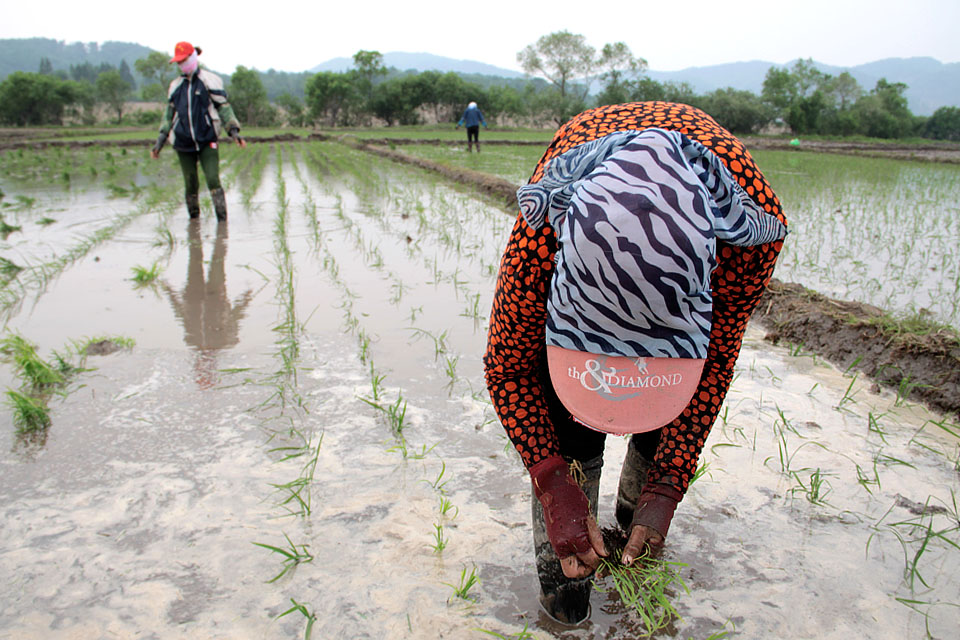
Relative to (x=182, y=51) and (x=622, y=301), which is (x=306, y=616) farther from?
(x=182, y=51)

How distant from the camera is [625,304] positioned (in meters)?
0.87

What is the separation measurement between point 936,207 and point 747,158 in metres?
7.45

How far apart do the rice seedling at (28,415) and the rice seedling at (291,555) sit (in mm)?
1227

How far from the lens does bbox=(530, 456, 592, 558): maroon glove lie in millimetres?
1115

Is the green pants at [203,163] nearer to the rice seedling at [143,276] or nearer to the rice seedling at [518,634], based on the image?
the rice seedling at [143,276]

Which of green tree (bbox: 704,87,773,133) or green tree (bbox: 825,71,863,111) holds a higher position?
green tree (bbox: 825,71,863,111)

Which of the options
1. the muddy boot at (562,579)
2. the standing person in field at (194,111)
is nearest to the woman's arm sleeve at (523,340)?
the muddy boot at (562,579)

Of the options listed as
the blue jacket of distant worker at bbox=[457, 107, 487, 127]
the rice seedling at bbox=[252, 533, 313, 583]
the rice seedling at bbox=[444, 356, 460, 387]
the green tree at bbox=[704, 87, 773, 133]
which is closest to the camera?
the rice seedling at bbox=[252, 533, 313, 583]

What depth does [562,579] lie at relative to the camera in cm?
129

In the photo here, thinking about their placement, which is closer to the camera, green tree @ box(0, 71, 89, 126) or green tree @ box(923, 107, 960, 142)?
green tree @ box(0, 71, 89, 126)

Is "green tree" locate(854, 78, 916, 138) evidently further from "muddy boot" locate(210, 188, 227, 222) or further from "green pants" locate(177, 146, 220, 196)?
"green pants" locate(177, 146, 220, 196)

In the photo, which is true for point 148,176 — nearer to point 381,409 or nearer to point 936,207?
point 381,409

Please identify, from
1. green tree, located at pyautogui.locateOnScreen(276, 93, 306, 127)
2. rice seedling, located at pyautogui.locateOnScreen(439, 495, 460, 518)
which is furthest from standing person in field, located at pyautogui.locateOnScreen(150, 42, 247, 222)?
green tree, located at pyautogui.locateOnScreen(276, 93, 306, 127)

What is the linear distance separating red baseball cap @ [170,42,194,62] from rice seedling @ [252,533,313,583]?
4600mm
